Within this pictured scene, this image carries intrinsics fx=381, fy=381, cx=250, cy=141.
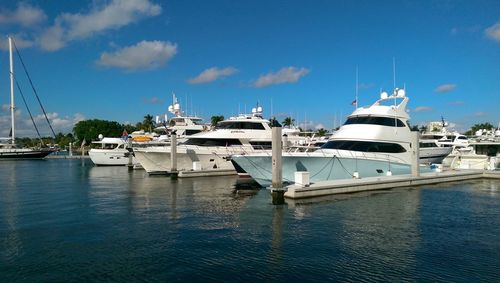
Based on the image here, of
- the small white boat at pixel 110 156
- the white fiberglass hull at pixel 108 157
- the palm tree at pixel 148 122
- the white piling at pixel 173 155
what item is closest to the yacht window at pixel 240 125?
the white piling at pixel 173 155

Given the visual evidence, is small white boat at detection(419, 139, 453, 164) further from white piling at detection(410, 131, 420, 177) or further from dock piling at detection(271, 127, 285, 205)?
dock piling at detection(271, 127, 285, 205)

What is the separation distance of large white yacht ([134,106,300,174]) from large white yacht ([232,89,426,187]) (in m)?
9.80

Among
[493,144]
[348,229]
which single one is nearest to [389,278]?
[348,229]

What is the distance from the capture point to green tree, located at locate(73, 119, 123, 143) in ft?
360

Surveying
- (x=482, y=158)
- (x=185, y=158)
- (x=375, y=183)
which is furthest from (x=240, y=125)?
(x=482, y=158)

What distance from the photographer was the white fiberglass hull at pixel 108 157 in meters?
46.5

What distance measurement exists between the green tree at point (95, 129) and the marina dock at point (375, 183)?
100 metres

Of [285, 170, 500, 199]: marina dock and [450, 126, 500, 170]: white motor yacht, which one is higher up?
[450, 126, 500, 170]: white motor yacht

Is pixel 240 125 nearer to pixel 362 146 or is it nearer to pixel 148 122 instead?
pixel 362 146

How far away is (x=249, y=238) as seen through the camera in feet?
38.9

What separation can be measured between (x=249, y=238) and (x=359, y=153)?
1426cm

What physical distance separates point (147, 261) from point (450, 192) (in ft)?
60.7

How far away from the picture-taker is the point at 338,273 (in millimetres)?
8828

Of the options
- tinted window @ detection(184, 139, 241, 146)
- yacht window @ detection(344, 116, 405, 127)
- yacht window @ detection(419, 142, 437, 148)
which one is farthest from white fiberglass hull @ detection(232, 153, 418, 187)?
yacht window @ detection(419, 142, 437, 148)
